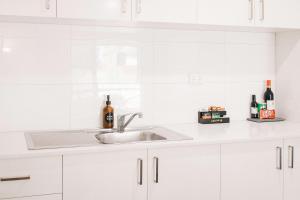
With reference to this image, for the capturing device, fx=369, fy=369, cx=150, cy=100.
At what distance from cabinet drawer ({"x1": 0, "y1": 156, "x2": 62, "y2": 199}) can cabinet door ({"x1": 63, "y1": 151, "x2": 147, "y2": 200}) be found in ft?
0.16

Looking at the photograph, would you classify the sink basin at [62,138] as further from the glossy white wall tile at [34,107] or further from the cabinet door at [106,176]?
the cabinet door at [106,176]

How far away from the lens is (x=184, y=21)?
2.35 m

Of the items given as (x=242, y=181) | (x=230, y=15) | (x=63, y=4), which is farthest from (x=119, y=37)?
(x=242, y=181)

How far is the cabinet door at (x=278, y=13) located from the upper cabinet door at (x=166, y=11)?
1.68 feet

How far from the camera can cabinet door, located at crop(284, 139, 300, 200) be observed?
2305mm

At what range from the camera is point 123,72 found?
2.57 m

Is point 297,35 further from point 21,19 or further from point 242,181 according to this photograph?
point 21,19

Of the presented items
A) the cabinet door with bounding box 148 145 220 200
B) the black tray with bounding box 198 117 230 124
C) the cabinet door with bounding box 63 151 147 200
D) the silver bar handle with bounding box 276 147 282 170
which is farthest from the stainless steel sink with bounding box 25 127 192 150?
the silver bar handle with bounding box 276 147 282 170

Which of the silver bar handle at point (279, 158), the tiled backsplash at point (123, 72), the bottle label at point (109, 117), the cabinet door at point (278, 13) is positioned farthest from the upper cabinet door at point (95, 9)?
the silver bar handle at point (279, 158)

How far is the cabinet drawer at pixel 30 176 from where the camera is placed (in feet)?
5.78

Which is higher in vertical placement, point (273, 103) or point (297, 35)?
point (297, 35)

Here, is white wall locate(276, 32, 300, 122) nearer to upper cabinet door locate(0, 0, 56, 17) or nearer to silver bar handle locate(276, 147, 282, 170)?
silver bar handle locate(276, 147, 282, 170)

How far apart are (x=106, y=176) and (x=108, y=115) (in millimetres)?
619

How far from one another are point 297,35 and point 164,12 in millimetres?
1119
